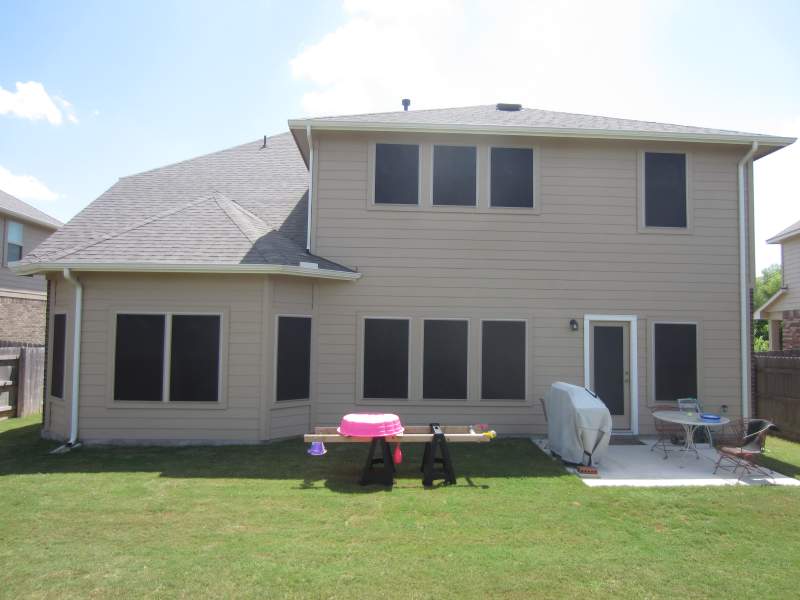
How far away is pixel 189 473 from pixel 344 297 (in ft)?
12.0

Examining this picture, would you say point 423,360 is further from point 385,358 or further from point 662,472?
point 662,472

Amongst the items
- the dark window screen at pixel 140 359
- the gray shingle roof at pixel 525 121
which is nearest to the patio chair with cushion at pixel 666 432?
the gray shingle roof at pixel 525 121

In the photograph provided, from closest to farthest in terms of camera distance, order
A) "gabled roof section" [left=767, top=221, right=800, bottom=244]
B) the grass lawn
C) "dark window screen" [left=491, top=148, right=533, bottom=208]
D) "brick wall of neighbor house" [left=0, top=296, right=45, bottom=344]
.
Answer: the grass lawn → "dark window screen" [left=491, top=148, right=533, bottom=208] → "brick wall of neighbor house" [left=0, top=296, right=45, bottom=344] → "gabled roof section" [left=767, top=221, right=800, bottom=244]

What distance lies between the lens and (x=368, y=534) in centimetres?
434

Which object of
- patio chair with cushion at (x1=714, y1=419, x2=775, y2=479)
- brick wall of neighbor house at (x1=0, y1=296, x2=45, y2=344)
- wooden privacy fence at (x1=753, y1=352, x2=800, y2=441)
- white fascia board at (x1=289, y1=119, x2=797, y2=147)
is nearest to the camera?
patio chair with cushion at (x1=714, y1=419, x2=775, y2=479)

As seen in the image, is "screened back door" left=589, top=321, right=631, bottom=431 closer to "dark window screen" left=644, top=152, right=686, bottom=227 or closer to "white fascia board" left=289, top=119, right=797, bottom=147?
"dark window screen" left=644, top=152, right=686, bottom=227

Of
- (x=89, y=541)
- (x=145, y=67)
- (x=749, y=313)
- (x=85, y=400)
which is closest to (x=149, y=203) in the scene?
(x=145, y=67)

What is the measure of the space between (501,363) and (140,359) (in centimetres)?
594

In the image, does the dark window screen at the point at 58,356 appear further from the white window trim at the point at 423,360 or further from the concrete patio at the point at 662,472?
the concrete patio at the point at 662,472

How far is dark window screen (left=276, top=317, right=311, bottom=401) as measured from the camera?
7789mm

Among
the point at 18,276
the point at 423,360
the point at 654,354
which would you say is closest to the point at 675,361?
the point at 654,354

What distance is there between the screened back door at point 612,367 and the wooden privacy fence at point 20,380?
11891 millimetres

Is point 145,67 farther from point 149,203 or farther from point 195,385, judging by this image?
point 195,385

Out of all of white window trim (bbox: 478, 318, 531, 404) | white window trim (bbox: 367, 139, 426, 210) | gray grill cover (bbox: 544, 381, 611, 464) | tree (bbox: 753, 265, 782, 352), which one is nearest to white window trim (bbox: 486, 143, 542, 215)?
white window trim (bbox: 367, 139, 426, 210)
